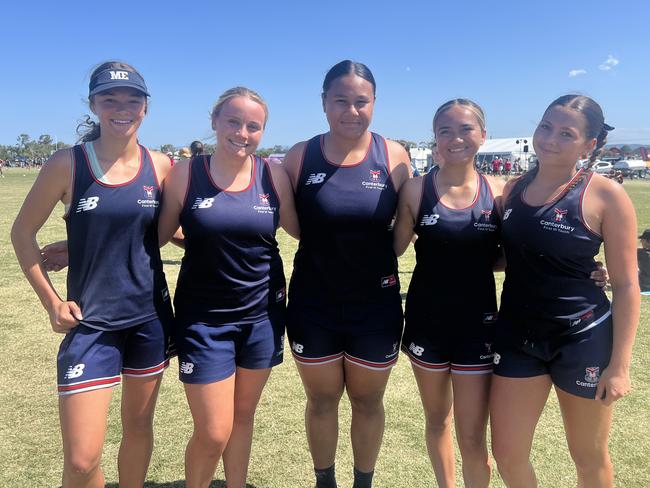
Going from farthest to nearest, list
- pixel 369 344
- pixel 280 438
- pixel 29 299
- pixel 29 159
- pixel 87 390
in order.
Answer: pixel 29 159, pixel 29 299, pixel 280 438, pixel 369 344, pixel 87 390

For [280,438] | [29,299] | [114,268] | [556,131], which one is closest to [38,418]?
[280,438]

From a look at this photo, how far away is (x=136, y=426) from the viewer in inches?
106

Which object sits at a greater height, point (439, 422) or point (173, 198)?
point (173, 198)

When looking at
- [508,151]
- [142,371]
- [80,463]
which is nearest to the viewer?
[80,463]

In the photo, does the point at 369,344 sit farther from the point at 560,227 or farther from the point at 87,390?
the point at 87,390

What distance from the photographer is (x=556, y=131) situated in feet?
8.30

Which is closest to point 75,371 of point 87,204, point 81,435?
point 81,435

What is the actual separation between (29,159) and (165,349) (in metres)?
110

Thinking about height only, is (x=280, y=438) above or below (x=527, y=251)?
below

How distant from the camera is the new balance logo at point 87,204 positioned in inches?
97.1

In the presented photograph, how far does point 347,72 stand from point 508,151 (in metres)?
61.7

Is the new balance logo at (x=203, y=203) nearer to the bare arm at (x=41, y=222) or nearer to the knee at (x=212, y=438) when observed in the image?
the bare arm at (x=41, y=222)

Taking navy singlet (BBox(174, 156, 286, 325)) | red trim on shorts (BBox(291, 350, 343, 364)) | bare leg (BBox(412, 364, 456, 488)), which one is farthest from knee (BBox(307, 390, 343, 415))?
navy singlet (BBox(174, 156, 286, 325))

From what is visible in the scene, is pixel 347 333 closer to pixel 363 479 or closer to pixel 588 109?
pixel 363 479
